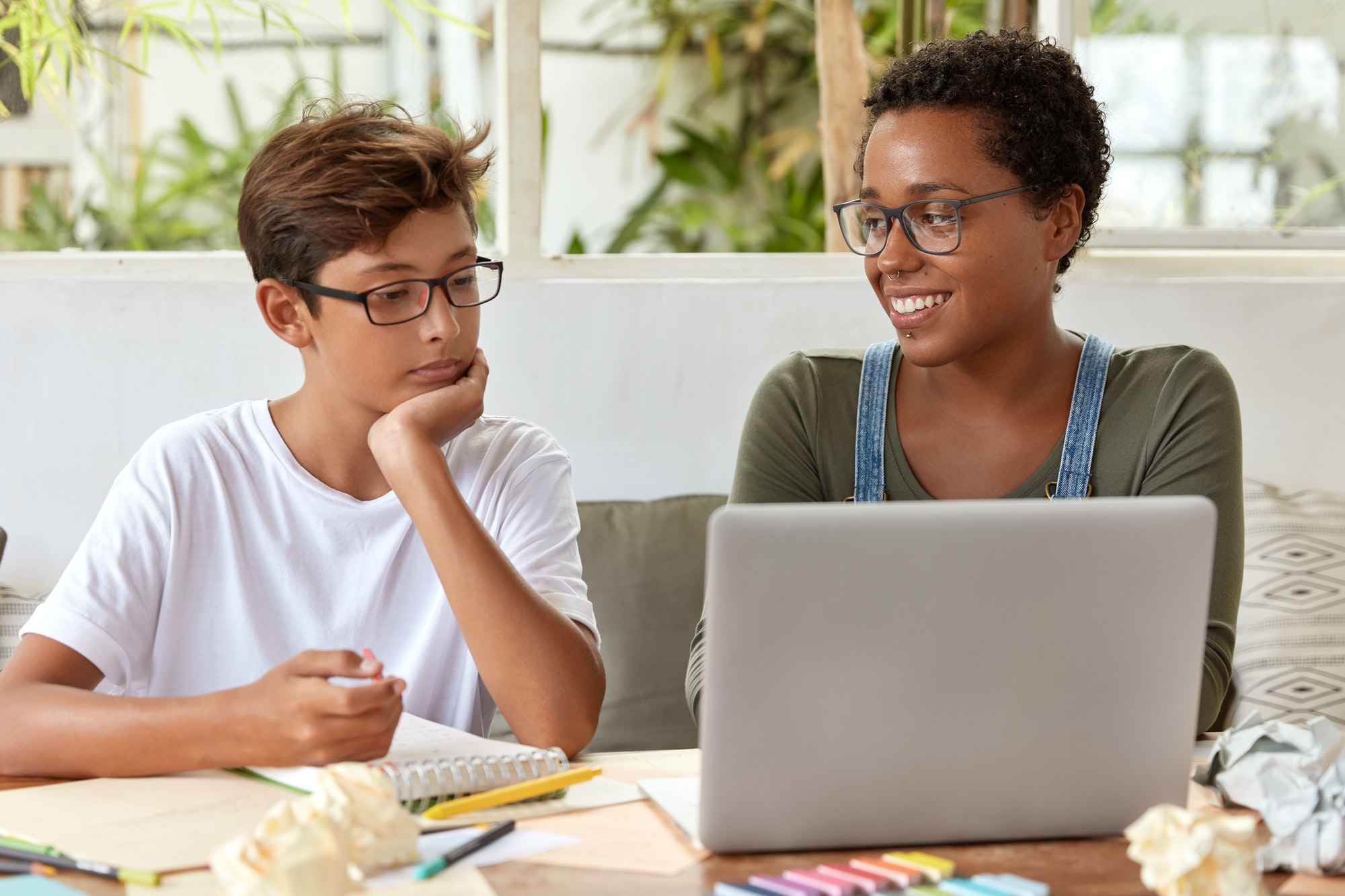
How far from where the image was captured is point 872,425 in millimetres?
1669

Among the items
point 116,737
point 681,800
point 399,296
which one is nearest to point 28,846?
point 116,737

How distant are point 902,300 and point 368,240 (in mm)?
628

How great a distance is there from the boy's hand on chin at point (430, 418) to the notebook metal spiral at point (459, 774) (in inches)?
17.2

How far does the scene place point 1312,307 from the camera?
255cm

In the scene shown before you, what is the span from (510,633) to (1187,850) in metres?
0.72

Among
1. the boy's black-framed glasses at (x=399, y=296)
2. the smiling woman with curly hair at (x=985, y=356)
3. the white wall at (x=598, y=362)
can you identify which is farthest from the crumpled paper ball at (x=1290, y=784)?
the white wall at (x=598, y=362)

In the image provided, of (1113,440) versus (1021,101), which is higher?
(1021,101)

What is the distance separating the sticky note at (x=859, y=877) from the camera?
842 mm

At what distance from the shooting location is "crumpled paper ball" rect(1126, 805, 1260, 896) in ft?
2.60

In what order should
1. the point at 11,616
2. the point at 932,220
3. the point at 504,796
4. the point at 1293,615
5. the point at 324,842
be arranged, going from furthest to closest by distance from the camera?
the point at 1293,615, the point at 11,616, the point at 932,220, the point at 504,796, the point at 324,842

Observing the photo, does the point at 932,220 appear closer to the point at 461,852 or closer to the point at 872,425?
the point at 872,425

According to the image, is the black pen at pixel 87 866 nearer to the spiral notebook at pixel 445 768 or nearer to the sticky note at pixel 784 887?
the spiral notebook at pixel 445 768

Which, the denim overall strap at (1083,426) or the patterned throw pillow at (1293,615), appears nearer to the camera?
the denim overall strap at (1083,426)

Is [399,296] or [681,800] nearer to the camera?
[681,800]
